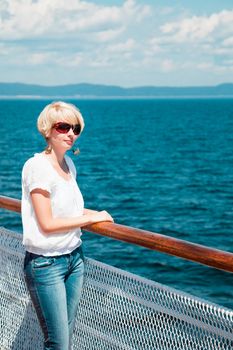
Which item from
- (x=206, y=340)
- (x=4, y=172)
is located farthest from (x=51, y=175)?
(x=4, y=172)

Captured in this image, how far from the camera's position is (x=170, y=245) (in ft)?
9.38

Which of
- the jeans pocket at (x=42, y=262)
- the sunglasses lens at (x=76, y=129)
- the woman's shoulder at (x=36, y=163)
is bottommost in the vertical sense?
the jeans pocket at (x=42, y=262)

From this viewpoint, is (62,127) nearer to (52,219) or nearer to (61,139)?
(61,139)

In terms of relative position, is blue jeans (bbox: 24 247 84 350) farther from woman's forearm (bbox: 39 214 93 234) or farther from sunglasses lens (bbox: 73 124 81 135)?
sunglasses lens (bbox: 73 124 81 135)

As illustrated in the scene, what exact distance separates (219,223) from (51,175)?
1665 cm

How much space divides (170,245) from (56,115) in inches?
31.7

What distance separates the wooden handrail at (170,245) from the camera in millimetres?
2646

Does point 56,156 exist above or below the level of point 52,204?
above

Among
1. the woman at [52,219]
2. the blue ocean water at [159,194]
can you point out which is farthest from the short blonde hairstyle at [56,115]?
the blue ocean water at [159,194]

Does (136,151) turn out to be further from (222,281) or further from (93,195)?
(222,281)

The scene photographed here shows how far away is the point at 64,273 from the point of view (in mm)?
2994

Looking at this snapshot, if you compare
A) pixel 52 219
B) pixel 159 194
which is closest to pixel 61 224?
pixel 52 219

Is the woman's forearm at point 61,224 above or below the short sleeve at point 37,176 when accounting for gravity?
below

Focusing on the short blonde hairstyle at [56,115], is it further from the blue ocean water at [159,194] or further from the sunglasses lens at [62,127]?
the blue ocean water at [159,194]
